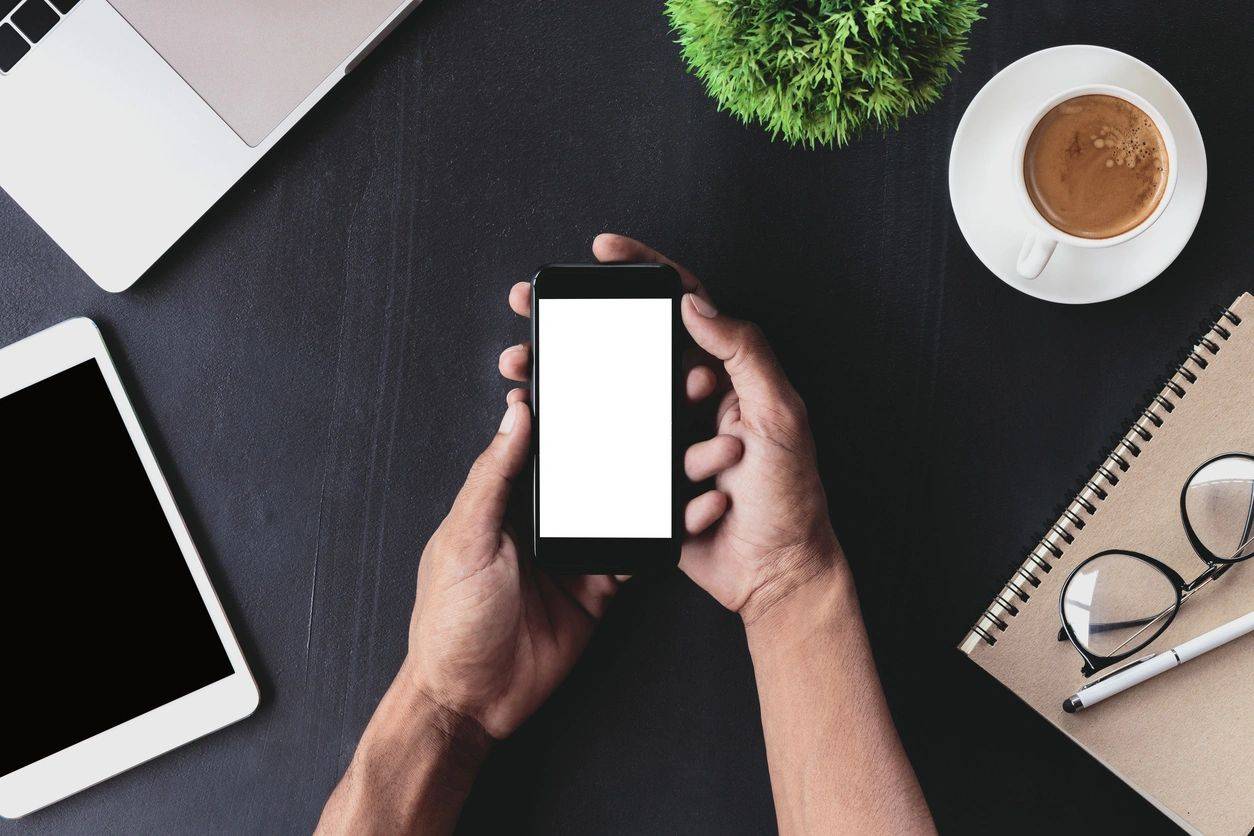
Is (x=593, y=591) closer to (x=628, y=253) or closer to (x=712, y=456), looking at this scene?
(x=712, y=456)

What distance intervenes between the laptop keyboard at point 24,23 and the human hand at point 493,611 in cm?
56

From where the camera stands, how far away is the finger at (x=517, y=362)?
0.78 metres

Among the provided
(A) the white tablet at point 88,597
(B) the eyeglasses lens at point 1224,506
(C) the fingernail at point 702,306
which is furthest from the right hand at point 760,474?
(A) the white tablet at point 88,597

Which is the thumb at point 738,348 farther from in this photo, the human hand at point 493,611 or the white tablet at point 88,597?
the white tablet at point 88,597

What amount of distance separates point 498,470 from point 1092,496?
0.55 meters

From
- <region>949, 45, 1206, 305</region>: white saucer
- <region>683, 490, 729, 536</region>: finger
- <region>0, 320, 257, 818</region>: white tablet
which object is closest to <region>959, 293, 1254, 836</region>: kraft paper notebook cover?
<region>949, 45, 1206, 305</region>: white saucer

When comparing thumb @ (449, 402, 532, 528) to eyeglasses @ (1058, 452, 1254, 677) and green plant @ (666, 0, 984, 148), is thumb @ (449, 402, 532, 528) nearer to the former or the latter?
green plant @ (666, 0, 984, 148)

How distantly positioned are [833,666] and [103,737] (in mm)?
717

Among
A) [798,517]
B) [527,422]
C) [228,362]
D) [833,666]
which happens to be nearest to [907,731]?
[833,666]

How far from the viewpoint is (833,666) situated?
74 centimetres

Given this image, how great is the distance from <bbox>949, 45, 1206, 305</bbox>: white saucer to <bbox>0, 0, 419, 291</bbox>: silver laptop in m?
0.54

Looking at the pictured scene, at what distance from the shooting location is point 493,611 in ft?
2.53

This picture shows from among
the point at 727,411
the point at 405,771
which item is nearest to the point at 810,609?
the point at 727,411

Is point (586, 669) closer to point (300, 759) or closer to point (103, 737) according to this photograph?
point (300, 759)
